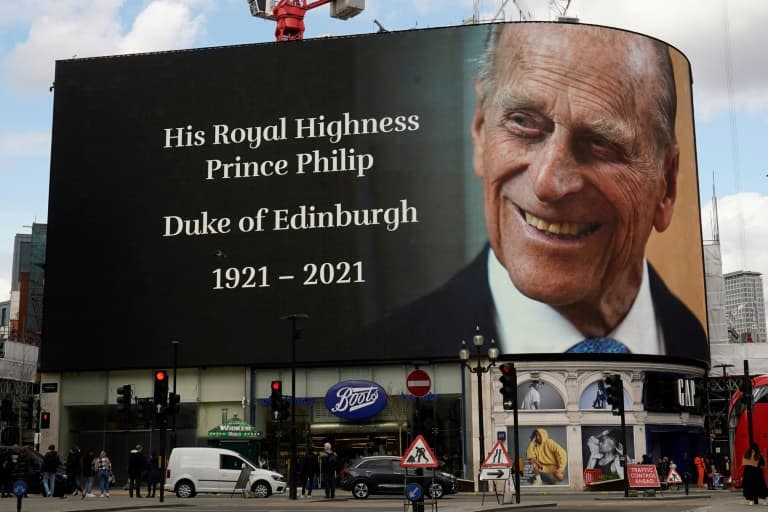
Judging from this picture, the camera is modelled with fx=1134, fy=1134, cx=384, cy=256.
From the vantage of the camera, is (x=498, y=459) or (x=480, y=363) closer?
(x=498, y=459)

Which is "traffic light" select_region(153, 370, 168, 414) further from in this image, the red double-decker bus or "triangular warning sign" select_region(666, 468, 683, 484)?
"triangular warning sign" select_region(666, 468, 683, 484)

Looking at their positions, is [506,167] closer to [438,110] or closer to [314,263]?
[438,110]

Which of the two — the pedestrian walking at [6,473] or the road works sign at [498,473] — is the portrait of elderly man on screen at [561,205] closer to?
the pedestrian walking at [6,473]

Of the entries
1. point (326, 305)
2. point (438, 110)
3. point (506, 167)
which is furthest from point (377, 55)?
point (326, 305)

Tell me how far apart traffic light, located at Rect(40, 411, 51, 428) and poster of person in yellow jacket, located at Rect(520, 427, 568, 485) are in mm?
25439

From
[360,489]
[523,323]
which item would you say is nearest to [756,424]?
[360,489]

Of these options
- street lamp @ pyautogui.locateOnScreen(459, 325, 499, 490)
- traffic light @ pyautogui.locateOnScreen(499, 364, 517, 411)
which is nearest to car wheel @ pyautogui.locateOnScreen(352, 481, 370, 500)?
street lamp @ pyautogui.locateOnScreen(459, 325, 499, 490)

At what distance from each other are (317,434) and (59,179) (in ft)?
70.1

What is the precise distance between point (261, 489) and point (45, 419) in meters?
18.4

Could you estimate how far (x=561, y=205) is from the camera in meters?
58.2


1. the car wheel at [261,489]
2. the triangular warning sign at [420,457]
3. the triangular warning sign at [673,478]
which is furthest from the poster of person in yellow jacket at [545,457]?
the triangular warning sign at [420,457]

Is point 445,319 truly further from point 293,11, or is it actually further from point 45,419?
point 293,11

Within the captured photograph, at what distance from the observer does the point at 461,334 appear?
59031mm

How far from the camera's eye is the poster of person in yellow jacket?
190 ft
